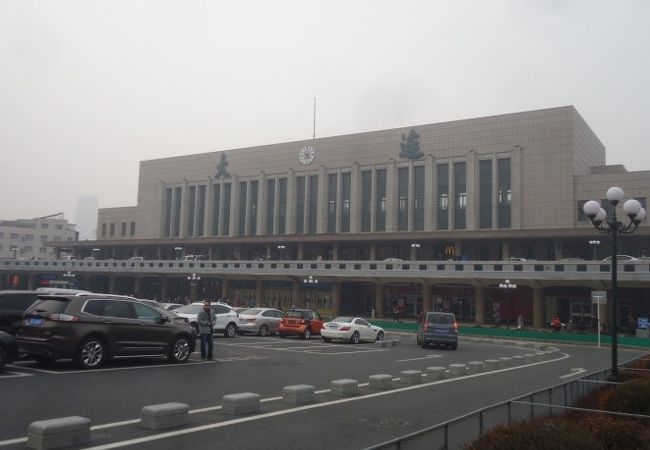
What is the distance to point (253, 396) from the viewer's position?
9.77 metres

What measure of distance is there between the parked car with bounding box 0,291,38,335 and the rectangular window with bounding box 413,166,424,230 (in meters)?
52.1

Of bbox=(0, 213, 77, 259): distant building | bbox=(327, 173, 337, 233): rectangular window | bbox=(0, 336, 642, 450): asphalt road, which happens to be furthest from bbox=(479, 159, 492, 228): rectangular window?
bbox=(0, 213, 77, 259): distant building

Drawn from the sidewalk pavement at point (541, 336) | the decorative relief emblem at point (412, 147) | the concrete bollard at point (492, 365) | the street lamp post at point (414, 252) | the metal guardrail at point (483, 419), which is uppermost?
the decorative relief emblem at point (412, 147)

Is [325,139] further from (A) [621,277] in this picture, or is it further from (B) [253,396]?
(B) [253,396]

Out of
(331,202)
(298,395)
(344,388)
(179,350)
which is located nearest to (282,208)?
(331,202)

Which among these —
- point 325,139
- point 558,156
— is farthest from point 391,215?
point 558,156

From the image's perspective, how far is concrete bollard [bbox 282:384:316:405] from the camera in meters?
10.6

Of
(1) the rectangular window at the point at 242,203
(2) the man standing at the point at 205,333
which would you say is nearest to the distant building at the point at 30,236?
(1) the rectangular window at the point at 242,203

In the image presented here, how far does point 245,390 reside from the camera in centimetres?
1209

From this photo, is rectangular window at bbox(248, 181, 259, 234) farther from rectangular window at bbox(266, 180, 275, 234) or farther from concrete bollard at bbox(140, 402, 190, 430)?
concrete bollard at bbox(140, 402, 190, 430)

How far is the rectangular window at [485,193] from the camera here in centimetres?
6069

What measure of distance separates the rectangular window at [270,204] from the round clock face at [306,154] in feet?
18.0

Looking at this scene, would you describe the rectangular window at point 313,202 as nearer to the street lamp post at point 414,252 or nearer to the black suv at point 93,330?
the street lamp post at point 414,252

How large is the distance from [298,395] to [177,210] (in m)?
78.0
